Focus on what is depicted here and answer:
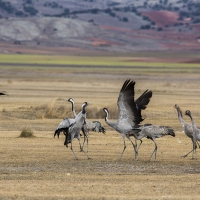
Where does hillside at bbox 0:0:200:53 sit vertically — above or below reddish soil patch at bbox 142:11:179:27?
below

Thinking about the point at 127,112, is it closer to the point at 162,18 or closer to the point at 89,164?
the point at 89,164

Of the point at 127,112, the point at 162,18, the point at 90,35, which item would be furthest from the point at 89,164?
the point at 162,18

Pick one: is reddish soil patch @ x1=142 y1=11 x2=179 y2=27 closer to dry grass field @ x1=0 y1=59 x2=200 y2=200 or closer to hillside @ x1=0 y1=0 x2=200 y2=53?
hillside @ x1=0 y1=0 x2=200 y2=53

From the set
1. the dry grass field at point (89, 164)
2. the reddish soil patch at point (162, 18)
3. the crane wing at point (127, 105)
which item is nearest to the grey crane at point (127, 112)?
the crane wing at point (127, 105)

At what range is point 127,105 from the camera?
59.6 ft

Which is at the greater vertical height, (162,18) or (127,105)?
(162,18)

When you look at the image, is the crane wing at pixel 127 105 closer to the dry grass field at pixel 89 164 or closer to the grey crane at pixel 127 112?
the grey crane at pixel 127 112

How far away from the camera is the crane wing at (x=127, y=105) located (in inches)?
711

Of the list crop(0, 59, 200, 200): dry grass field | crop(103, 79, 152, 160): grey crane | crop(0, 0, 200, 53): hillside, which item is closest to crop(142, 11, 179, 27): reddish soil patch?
crop(0, 0, 200, 53): hillside

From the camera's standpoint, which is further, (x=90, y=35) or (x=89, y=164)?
(x=90, y=35)

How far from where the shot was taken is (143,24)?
604 feet

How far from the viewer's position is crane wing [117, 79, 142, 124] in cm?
1806

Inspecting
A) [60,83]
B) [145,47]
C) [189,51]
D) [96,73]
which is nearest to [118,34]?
[145,47]

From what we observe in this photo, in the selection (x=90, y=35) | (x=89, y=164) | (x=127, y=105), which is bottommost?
(x=89, y=164)
